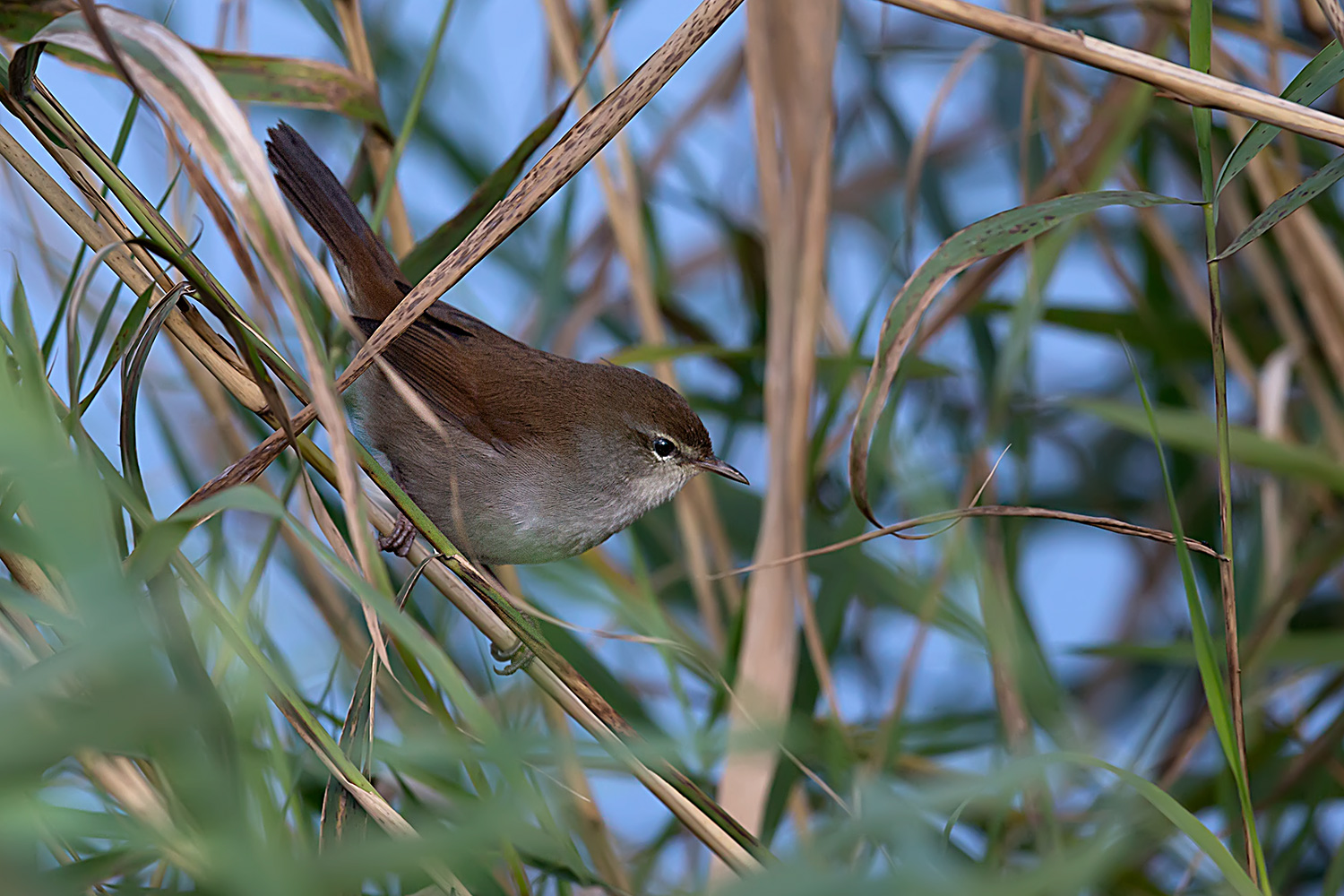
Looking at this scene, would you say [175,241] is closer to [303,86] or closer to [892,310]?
[303,86]

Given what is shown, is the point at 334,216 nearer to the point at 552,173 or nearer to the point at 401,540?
the point at 401,540

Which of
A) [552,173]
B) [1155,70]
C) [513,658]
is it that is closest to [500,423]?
[513,658]

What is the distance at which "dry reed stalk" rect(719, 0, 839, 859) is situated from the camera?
2.21 meters

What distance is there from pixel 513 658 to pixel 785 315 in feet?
3.15

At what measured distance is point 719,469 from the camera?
2.52m

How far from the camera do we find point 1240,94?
1352 mm

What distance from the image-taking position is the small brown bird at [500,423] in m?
2.37

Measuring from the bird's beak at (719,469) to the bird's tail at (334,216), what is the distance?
2.41 feet

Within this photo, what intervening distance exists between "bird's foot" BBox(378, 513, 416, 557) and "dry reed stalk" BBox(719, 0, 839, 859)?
2.16ft

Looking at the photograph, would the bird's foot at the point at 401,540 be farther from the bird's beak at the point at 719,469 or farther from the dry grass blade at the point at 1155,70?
the dry grass blade at the point at 1155,70

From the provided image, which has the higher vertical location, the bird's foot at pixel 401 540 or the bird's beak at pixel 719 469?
the bird's beak at pixel 719 469

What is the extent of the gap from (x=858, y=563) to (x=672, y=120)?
1.76m

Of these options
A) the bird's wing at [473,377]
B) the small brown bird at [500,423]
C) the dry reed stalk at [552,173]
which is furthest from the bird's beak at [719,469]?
the dry reed stalk at [552,173]

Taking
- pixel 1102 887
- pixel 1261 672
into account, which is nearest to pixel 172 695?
pixel 1102 887
